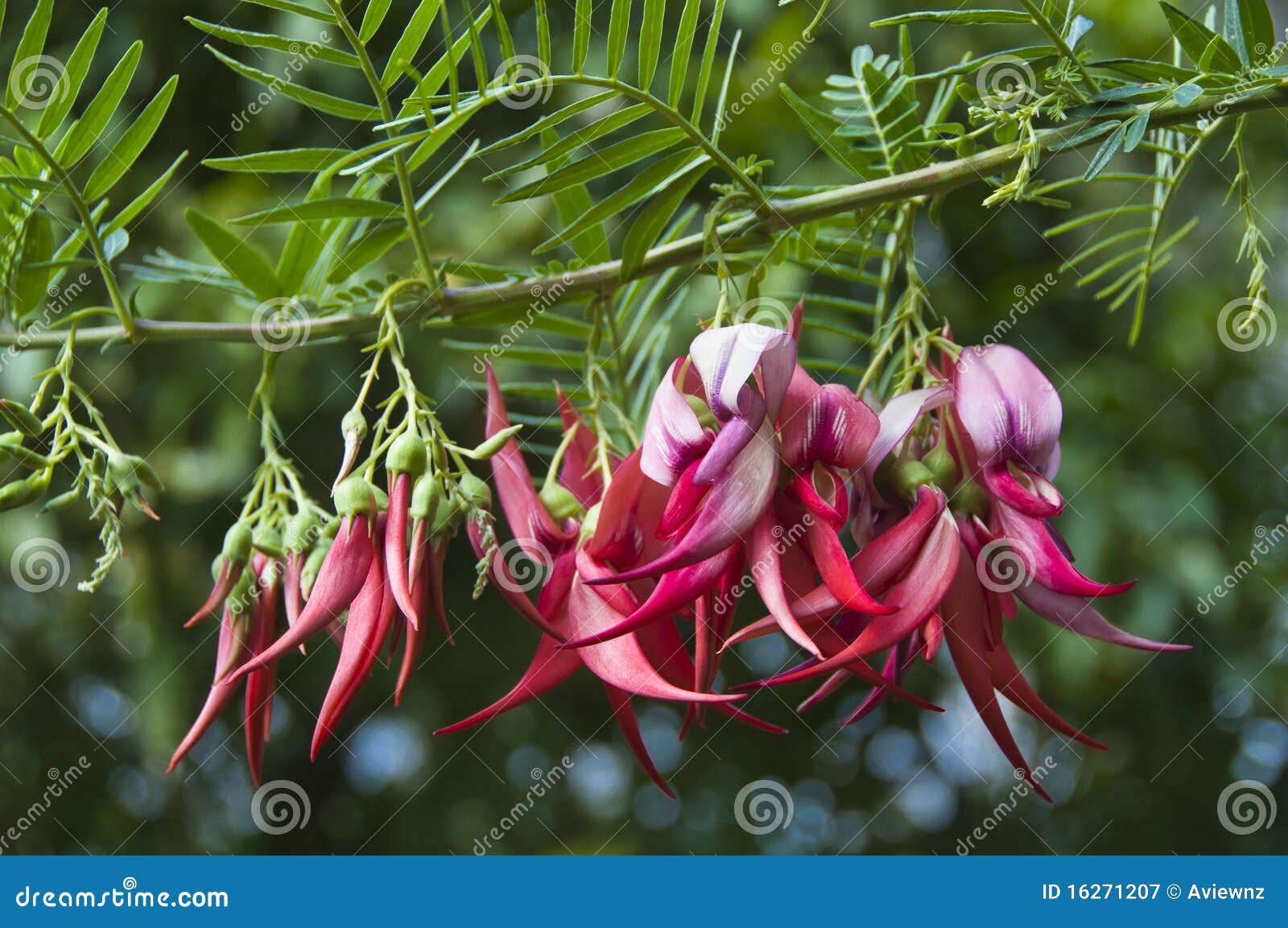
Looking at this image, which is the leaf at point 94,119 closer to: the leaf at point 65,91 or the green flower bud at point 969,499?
the leaf at point 65,91

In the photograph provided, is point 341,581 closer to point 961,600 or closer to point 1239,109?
point 961,600

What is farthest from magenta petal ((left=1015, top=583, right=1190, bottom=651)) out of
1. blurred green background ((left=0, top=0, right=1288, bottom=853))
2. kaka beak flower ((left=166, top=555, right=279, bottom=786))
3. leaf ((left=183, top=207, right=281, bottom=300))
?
blurred green background ((left=0, top=0, right=1288, bottom=853))

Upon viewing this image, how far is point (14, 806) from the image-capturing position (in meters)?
1.90

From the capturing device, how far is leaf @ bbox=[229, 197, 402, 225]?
0.54 meters

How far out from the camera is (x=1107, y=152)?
51cm

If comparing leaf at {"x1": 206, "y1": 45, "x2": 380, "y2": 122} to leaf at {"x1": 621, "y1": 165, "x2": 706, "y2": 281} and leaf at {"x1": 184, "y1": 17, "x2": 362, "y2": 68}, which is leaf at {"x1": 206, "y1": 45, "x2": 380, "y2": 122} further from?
leaf at {"x1": 621, "y1": 165, "x2": 706, "y2": 281}

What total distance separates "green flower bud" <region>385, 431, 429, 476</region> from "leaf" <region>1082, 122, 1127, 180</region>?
302mm

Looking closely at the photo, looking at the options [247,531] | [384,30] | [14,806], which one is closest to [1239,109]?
[247,531]

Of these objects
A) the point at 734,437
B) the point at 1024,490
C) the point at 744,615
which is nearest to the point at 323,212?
the point at 734,437

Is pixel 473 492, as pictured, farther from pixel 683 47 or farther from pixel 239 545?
pixel 683 47

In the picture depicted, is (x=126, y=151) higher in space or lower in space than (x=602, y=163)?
lower

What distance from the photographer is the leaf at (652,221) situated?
1.97ft

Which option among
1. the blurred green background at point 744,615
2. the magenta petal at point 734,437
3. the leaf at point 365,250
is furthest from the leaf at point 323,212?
the blurred green background at point 744,615

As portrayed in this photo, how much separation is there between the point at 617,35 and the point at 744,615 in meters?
1.12
